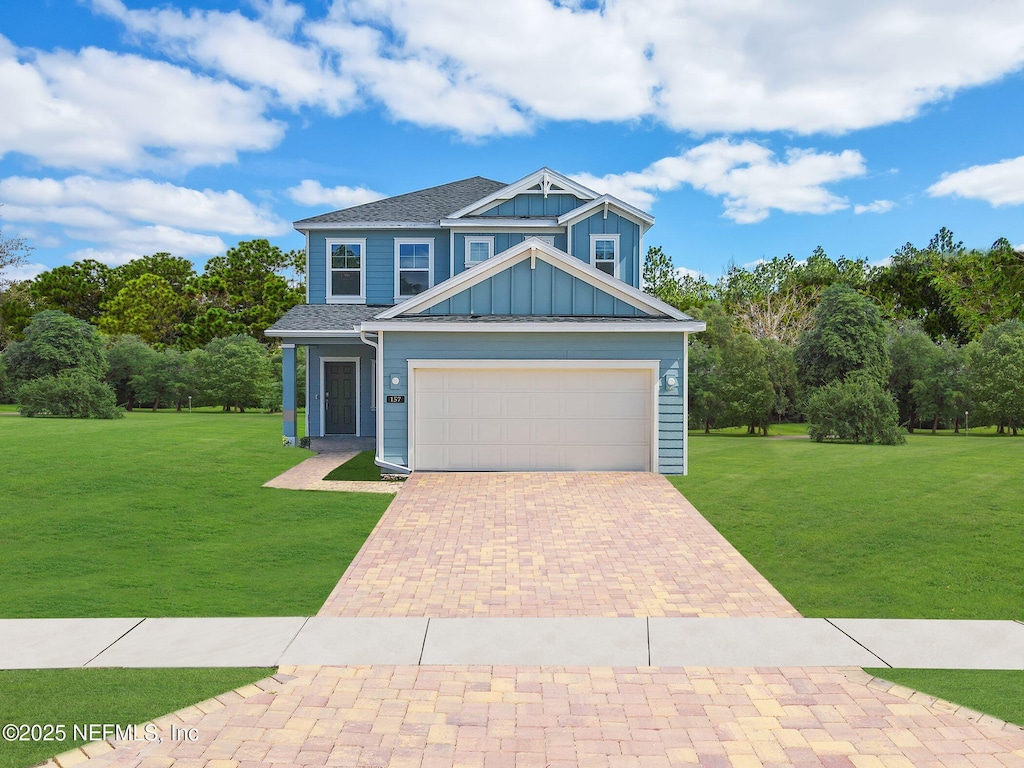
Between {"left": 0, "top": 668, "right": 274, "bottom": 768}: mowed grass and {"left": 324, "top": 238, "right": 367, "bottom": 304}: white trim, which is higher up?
{"left": 324, "top": 238, "right": 367, "bottom": 304}: white trim

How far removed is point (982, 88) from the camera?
3086cm

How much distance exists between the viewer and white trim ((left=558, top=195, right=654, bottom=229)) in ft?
67.8

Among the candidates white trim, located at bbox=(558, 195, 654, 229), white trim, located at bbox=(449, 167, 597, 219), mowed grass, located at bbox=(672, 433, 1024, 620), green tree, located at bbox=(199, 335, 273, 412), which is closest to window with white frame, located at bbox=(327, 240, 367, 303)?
white trim, located at bbox=(449, 167, 597, 219)

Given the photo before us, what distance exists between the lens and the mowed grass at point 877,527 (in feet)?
26.0

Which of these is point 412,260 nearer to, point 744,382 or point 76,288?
point 744,382

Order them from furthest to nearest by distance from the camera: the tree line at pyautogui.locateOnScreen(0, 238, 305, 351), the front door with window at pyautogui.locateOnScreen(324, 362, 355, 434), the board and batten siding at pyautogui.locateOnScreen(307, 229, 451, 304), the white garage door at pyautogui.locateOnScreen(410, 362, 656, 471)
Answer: the tree line at pyautogui.locateOnScreen(0, 238, 305, 351) → the front door with window at pyautogui.locateOnScreen(324, 362, 355, 434) → the board and batten siding at pyautogui.locateOnScreen(307, 229, 451, 304) → the white garage door at pyautogui.locateOnScreen(410, 362, 656, 471)

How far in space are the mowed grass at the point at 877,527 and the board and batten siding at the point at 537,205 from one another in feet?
26.7

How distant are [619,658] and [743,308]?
48.7 meters

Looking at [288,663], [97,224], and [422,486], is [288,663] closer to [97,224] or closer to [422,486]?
[422,486]

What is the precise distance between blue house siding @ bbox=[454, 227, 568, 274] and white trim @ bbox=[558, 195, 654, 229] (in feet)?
1.66

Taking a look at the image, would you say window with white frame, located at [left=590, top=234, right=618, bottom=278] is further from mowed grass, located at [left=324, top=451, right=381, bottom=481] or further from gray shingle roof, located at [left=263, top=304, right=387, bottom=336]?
mowed grass, located at [left=324, top=451, right=381, bottom=481]

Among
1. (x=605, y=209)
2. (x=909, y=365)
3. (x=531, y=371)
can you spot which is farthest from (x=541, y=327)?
(x=909, y=365)

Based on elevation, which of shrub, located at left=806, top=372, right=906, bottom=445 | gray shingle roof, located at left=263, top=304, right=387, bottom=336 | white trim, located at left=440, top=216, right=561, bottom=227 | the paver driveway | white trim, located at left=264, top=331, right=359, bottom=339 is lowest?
the paver driveway

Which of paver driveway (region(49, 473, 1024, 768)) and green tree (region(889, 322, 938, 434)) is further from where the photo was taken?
green tree (region(889, 322, 938, 434))
